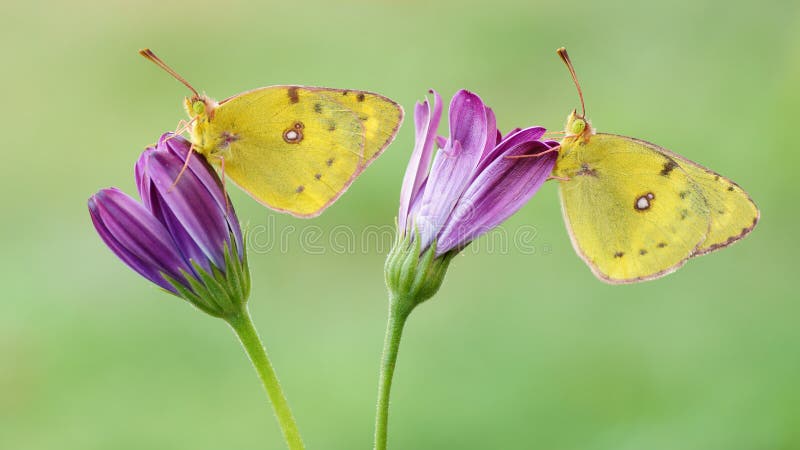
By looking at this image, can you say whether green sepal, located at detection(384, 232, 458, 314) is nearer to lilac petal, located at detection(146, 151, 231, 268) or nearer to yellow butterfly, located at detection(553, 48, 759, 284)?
lilac petal, located at detection(146, 151, 231, 268)

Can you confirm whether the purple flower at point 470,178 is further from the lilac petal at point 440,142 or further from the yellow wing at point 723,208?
the yellow wing at point 723,208


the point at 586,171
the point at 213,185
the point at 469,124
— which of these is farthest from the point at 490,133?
the point at 213,185

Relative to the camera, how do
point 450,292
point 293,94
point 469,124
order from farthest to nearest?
point 450,292
point 293,94
point 469,124

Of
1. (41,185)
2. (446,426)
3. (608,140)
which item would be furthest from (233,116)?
(41,185)

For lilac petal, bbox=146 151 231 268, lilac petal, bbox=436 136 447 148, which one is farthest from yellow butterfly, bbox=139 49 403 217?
lilac petal, bbox=146 151 231 268

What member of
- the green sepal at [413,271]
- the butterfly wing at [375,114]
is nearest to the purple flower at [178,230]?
the green sepal at [413,271]

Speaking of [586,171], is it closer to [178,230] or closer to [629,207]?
[629,207]

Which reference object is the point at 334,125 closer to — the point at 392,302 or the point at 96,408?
the point at 392,302

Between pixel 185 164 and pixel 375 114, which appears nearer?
pixel 185 164
